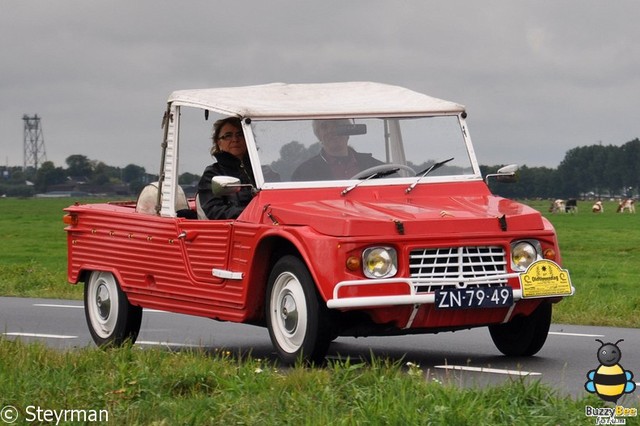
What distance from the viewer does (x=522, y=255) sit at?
9.69 meters

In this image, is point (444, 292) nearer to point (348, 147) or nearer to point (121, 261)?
point (348, 147)

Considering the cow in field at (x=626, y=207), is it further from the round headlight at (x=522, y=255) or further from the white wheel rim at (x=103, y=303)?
the round headlight at (x=522, y=255)

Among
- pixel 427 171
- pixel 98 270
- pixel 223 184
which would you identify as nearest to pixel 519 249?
pixel 427 171

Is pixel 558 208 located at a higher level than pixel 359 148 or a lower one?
lower

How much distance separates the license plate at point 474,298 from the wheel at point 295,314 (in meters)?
0.75

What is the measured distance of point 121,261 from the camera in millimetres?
11750

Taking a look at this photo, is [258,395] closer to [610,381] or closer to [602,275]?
[610,381]

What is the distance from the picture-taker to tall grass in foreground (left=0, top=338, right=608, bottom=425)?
6797 millimetres

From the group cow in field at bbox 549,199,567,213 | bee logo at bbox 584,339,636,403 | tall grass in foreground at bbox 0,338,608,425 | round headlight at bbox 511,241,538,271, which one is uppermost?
round headlight at bbox 511,241,538,271

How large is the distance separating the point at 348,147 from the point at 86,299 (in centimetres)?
288

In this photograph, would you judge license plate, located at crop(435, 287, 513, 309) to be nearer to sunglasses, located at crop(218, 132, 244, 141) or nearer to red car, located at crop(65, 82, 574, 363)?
A: red car, located at crop(65, 82, 574, 363)

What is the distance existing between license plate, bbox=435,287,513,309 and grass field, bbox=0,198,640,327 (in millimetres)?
5051

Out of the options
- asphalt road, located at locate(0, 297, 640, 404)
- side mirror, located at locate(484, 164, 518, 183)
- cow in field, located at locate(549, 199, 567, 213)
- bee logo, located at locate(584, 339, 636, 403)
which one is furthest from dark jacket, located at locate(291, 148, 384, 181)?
cow in field, located at locate(549, 199, 567, 213)

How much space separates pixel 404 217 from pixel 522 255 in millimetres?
837
